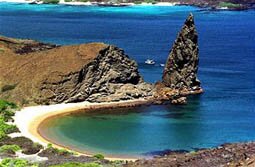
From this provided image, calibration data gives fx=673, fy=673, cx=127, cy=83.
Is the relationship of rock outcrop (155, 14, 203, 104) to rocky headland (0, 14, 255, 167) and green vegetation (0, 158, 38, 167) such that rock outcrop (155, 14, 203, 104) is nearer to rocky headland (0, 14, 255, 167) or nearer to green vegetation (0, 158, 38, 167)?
rocky headland (0, 14, 255, 167)

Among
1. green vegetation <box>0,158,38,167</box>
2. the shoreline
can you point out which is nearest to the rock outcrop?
the shoreline

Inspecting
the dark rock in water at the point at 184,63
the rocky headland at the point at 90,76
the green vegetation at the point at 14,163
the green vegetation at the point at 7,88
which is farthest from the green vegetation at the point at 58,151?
the dark rock in water at the point at 184,63

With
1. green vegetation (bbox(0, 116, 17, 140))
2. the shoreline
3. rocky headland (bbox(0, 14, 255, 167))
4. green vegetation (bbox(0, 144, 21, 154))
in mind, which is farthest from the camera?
rocky headland (bbox(0, 14, 255, 167))

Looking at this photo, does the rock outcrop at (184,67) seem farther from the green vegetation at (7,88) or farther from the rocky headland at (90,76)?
the green vegetation at (7,88)

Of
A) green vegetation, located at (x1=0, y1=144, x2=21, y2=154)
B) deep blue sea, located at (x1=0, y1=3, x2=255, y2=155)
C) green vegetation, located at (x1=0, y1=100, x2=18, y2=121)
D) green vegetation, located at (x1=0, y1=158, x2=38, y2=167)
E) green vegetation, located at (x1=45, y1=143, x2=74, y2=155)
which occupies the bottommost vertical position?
deep blue sea, located at (x1=0, y1=3, x2=255, y2=155)

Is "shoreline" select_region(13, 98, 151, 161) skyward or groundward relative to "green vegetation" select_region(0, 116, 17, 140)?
groundward

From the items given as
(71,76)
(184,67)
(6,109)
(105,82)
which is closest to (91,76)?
(105,82)

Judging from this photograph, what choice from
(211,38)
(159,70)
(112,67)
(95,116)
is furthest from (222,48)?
(95,116)

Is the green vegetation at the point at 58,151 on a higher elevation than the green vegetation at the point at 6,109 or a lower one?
higher
